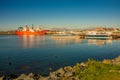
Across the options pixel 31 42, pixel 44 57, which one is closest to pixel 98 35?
pixel 31 42

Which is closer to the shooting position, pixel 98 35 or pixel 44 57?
pixel 44 57

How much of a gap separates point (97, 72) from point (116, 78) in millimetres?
1549

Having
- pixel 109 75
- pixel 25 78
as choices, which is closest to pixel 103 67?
pixel 109 75

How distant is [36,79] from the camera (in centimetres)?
1229

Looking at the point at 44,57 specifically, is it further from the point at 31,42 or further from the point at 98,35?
the point at 98,35

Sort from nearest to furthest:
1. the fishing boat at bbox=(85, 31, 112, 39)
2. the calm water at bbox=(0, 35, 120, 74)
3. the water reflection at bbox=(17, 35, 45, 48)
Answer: the calm water at bbox=(0, 35, 120, 74) < the water reflection at bbox=(17, 35, 45, 48) < the fishing boat at bbox=(85, 31, 112, 39)

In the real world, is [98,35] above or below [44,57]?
below

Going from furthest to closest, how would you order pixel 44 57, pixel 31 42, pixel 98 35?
1. pixel 98 35
2. pixel 31 42
3. pixel 44 57

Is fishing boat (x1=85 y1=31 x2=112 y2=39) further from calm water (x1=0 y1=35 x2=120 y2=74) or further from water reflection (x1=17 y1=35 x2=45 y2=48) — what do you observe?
calm water (x1=0 y1=35 x2=120 y2=74)

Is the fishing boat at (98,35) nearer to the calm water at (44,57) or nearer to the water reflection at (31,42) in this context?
the water reflection at (31,42)

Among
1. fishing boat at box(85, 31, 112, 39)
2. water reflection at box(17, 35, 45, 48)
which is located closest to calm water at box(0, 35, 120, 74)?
water reflection at box(17, 35, 45, 48)

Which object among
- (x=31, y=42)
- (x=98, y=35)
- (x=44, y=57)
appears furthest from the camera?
(x=98, y=35)

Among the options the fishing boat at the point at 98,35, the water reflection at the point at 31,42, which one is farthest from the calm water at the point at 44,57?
the fishing boat at the point at 98,35

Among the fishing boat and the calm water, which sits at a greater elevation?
the calm water
